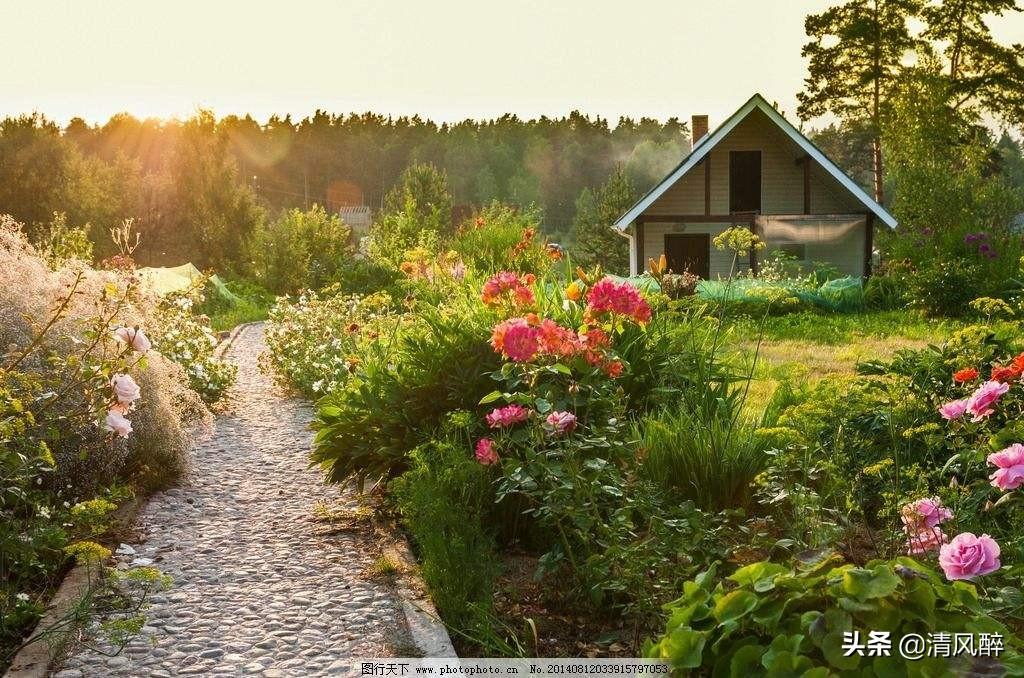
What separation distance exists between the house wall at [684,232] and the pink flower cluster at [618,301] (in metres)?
20.2

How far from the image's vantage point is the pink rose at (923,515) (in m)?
3.12

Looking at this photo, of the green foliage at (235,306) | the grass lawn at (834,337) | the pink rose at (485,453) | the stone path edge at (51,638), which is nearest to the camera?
the stone path edge at (51,638)

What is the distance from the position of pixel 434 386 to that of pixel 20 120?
39.8 metres

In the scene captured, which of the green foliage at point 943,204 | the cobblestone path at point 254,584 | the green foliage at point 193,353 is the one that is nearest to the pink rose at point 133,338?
the cobblestone path at point 254,584

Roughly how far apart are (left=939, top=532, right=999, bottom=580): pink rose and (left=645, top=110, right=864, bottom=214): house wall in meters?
22.1

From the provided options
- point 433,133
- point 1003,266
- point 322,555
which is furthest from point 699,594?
point 433,133

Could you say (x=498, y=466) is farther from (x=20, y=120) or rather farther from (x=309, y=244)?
(x=20, y=120)

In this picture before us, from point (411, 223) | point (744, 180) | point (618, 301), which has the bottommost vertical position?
point (618, 301)

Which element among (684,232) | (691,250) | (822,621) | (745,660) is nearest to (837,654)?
(822,621)

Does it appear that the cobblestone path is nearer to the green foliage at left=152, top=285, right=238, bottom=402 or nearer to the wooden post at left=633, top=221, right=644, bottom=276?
the green foliage at left=152, top=285, right=238, bottom=402

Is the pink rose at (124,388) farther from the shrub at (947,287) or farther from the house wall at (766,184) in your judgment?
the house wall at (766,184)

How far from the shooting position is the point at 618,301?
421 centimetres

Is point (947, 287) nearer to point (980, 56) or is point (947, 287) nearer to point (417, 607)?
point (417, 607)

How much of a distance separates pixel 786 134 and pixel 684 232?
3487 mm
